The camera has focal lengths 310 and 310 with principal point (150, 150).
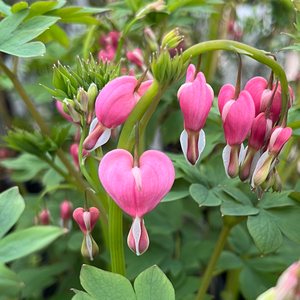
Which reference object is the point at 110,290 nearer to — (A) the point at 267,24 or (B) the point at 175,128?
(B) the point at 175,128

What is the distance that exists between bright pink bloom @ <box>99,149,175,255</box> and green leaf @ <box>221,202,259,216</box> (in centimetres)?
18

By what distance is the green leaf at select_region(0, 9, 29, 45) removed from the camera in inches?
24.8

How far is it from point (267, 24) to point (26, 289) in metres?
1.58

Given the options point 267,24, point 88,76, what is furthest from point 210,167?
point 267,24

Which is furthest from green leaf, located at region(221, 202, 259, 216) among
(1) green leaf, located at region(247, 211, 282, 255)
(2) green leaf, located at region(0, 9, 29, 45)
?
(2) green leaf, located at region(0, 9, 29, 45)

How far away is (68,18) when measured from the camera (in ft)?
2.56

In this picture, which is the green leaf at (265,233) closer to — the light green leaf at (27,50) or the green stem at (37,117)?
the green stem at (37,117)

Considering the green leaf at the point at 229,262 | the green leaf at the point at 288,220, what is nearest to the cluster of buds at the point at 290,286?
the green leaf at the point at 288,220

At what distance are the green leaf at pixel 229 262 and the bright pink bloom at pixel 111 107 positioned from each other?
568mm

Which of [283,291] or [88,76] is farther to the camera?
[88,76]

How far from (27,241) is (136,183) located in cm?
18

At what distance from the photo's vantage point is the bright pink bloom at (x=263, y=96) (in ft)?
1.72

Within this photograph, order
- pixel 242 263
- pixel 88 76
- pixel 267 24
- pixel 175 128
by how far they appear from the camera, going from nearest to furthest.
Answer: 1. pixel 88 76
2. pixel 242 263
3. pixel 175 128
4. pixel 267 24

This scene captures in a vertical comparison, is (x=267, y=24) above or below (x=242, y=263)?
above
